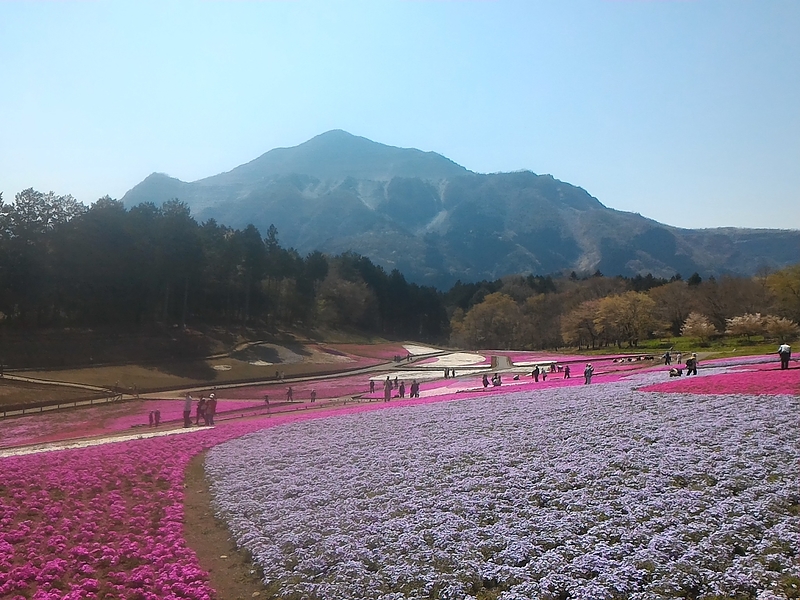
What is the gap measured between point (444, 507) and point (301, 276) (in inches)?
3732

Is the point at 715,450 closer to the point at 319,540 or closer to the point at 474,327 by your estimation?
the point at 319,540

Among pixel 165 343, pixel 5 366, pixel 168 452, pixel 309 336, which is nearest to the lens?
pixel 168 452

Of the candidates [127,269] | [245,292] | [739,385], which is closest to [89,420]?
[739,385]

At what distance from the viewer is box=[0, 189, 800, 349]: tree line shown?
6103cm

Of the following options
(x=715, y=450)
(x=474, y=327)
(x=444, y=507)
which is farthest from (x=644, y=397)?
(x=474, y=327)

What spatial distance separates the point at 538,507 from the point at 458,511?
158cm

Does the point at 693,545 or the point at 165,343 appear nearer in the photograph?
the point at 693,545

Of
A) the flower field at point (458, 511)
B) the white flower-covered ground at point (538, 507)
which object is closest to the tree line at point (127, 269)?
the flower field at point (458, 511)

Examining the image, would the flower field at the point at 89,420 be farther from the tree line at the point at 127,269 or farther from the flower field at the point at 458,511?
the tree line at the point at 127,269

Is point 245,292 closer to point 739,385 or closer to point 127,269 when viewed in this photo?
point 127,269

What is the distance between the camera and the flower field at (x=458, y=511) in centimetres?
860

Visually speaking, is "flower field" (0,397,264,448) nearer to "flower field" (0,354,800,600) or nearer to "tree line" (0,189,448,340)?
"flower field" (0,354,800,600)

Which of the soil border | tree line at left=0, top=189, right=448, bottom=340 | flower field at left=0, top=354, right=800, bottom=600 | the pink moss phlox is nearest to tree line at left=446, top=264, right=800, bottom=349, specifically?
tree line at left=0, top=189, right=448, bottom=340

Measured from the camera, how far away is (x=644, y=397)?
2262 centimetres
